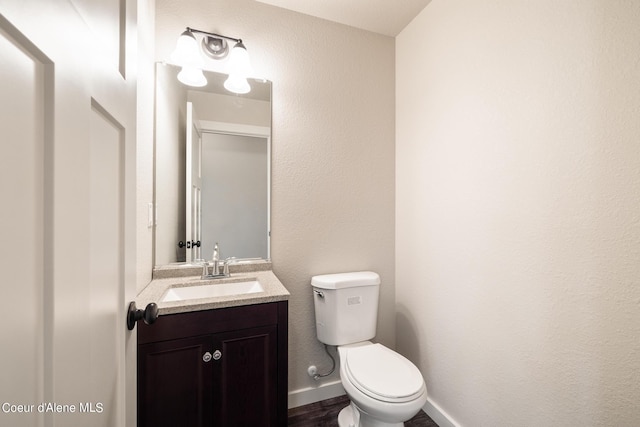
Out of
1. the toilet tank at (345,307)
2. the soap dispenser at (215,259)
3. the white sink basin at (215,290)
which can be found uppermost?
the soap dispenser at (215,259)

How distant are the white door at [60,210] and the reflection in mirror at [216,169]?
97 cm

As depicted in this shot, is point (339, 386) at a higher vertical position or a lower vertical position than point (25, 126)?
lower

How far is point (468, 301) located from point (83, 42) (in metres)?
1.68

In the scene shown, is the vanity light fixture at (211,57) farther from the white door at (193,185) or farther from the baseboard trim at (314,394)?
the baseboard trim at (314,394)

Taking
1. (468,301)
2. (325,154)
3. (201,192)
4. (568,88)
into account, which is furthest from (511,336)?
(201,192)

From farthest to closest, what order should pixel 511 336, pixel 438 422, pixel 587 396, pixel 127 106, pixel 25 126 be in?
1. pixel 438 422
2. pixel 511 336
3. pixel 587 396
4. pixel 127 106
5. pixel 25 126

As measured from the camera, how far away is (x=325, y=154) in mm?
1788

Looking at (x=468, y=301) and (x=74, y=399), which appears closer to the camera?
(x=74, y=399)

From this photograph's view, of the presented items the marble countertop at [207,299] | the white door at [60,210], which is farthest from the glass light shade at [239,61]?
the marble countertop at [207,299]

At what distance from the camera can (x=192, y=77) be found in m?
1.54

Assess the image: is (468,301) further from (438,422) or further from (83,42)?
(83,42)

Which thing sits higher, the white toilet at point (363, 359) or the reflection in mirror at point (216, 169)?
the reflection in mirror at point (216, 169)

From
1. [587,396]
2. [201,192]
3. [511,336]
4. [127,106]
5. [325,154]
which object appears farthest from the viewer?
[325,154]

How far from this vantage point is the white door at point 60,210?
1.05 ft
